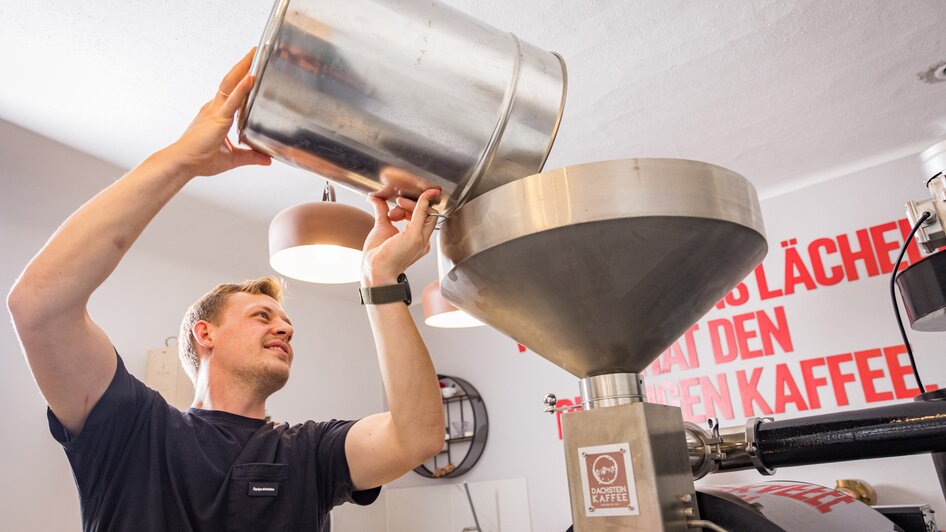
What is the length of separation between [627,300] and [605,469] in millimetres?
199

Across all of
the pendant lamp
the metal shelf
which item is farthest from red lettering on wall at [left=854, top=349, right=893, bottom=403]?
the pendant lamp

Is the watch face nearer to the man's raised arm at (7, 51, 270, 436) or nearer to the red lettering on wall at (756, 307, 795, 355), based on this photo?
the man's raised arm at (7, 51, 270, 436)

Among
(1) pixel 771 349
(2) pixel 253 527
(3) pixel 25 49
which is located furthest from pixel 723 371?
(3) pixel 25 49

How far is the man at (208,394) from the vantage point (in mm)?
970

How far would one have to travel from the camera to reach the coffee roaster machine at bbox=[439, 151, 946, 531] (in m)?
0.72

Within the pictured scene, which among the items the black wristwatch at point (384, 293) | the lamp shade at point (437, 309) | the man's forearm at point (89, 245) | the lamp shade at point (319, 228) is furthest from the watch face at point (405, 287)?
the lamp shade at point (437, 309)

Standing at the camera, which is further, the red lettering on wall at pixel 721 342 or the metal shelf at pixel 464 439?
the metal shelf at pixel 464 439

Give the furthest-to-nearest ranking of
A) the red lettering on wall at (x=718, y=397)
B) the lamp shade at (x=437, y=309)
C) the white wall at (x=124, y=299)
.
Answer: the red lettering on wall at (x=718, y=397) < the white wall at (x=124, y=299) < the lamp shade at (x=437, y=309)

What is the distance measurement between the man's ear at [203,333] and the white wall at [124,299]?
1.77 m

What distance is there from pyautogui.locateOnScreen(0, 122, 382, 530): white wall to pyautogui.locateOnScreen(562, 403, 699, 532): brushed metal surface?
3016 mm

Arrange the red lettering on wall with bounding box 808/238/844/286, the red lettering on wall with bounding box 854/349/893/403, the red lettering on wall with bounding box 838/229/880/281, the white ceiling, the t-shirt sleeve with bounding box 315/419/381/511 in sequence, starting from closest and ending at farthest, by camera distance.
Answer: the t-shirt sleeve with bounding box 315/419/381/511 → the white ceiling → the red lettering on wall with bounding box 854/349/893/403 → the red lettering on wall with bounding box 838/229/880/281 → the red lettering on wall with bounding box 808/238/844/286

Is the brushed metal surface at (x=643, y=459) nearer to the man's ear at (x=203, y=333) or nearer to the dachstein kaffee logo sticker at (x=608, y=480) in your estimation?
the dachstein kaffee logo sticker at (x=608, y=480)

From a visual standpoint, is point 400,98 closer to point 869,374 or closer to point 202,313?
point 202,313

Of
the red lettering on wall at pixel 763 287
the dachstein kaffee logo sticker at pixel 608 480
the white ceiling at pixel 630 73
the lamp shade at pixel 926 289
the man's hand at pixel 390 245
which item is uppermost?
the white ceiling at pixel 630 73
